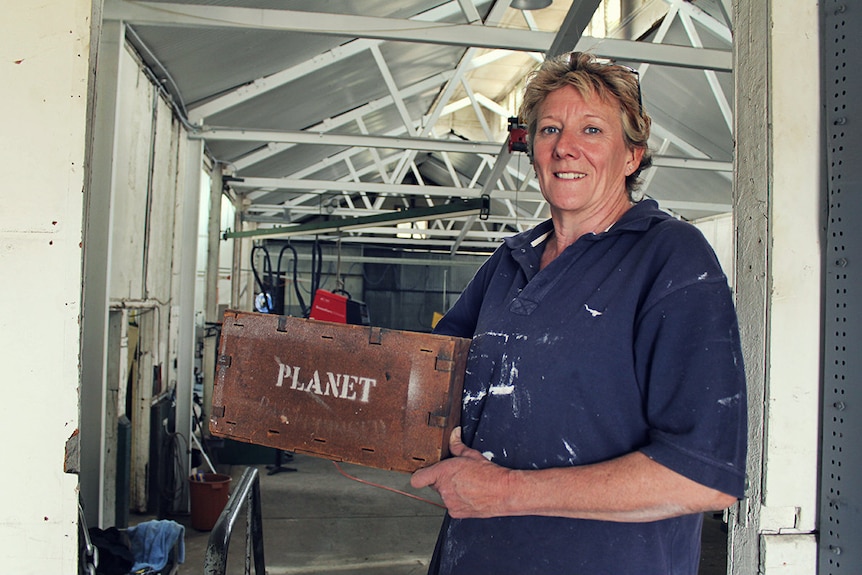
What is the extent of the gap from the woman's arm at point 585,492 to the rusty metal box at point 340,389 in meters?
0.14

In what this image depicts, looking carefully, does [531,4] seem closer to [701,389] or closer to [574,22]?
[574,22]

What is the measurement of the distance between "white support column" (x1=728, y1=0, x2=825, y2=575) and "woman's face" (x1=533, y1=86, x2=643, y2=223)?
0.66 meters

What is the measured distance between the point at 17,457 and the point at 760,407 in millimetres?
1672

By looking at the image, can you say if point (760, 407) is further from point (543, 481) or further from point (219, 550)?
point (219, 550)

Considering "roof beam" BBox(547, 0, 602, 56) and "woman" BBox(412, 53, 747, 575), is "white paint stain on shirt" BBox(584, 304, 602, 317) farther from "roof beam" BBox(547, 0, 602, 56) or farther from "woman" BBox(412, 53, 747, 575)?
"roof beam" BBox(547, 0, 602, 56)

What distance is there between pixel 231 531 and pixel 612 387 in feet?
3.64

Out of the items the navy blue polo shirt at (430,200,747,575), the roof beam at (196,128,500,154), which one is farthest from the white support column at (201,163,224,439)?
the navy blue polo shirt at (430,200,747,575)

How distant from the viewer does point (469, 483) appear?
109cm

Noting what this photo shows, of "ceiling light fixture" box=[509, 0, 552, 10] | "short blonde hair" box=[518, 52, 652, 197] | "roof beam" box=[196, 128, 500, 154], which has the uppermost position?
"ceiling light fixture" box=[509, 0, 552, 10]

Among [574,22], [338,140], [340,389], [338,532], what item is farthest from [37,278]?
[338,140]

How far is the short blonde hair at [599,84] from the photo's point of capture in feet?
3.86

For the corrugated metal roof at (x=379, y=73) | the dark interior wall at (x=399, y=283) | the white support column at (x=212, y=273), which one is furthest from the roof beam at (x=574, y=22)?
the dark interior wall at (x=399, y=283)

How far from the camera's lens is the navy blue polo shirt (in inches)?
37.3

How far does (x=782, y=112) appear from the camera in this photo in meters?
1.66
